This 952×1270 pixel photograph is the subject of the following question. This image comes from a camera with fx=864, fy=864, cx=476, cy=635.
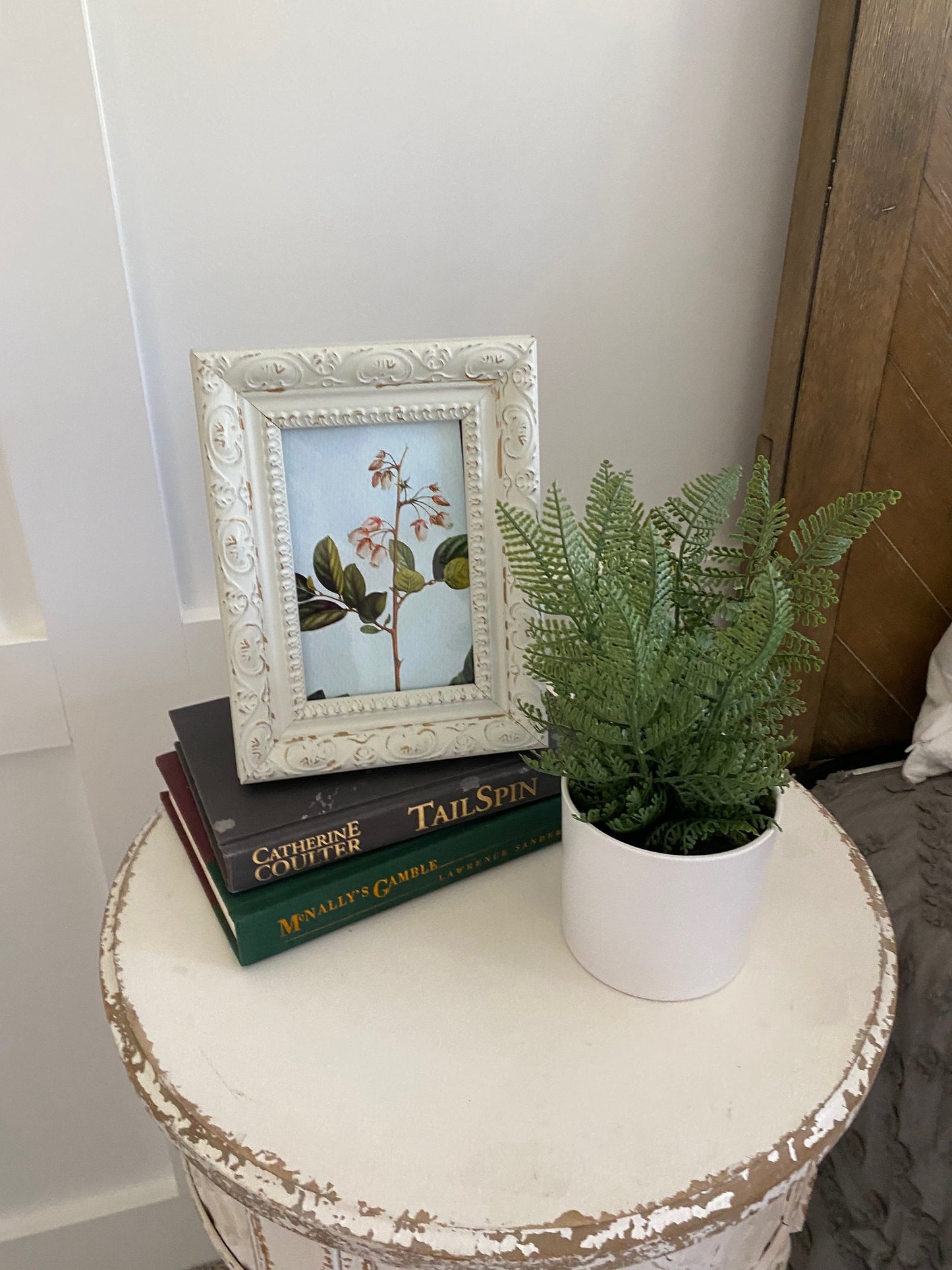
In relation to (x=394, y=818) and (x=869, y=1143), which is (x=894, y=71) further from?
(x=869, y=1143)

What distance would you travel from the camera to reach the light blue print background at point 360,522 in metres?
0.62

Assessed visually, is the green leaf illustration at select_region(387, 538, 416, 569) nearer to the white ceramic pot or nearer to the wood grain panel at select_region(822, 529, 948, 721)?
the white ceramic pot

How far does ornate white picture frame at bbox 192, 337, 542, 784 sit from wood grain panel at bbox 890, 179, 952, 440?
49cm

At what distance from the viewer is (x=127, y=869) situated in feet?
2.31

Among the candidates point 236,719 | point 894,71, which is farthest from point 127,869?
point 894,71

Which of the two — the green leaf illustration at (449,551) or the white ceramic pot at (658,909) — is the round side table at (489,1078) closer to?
the white ceramic pot at (658,909)

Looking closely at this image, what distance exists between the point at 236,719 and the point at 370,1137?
285mm

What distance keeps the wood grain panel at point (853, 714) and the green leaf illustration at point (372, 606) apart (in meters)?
0.62

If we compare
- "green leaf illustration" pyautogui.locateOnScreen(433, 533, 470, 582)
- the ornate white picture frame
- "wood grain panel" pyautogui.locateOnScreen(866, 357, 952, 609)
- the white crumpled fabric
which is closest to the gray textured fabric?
the white crumpled fabric

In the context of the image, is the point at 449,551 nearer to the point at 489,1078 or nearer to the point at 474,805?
the point at 474,805

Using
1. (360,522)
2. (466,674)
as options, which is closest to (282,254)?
(360,522)

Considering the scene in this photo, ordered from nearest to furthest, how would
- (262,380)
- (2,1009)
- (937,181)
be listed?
(262,380), (937,181), (2,1009)

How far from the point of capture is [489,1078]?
21.5 inches

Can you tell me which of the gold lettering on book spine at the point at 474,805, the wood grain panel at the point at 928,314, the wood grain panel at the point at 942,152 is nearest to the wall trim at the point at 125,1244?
the gold lettering on book spine at the point at 474,805
